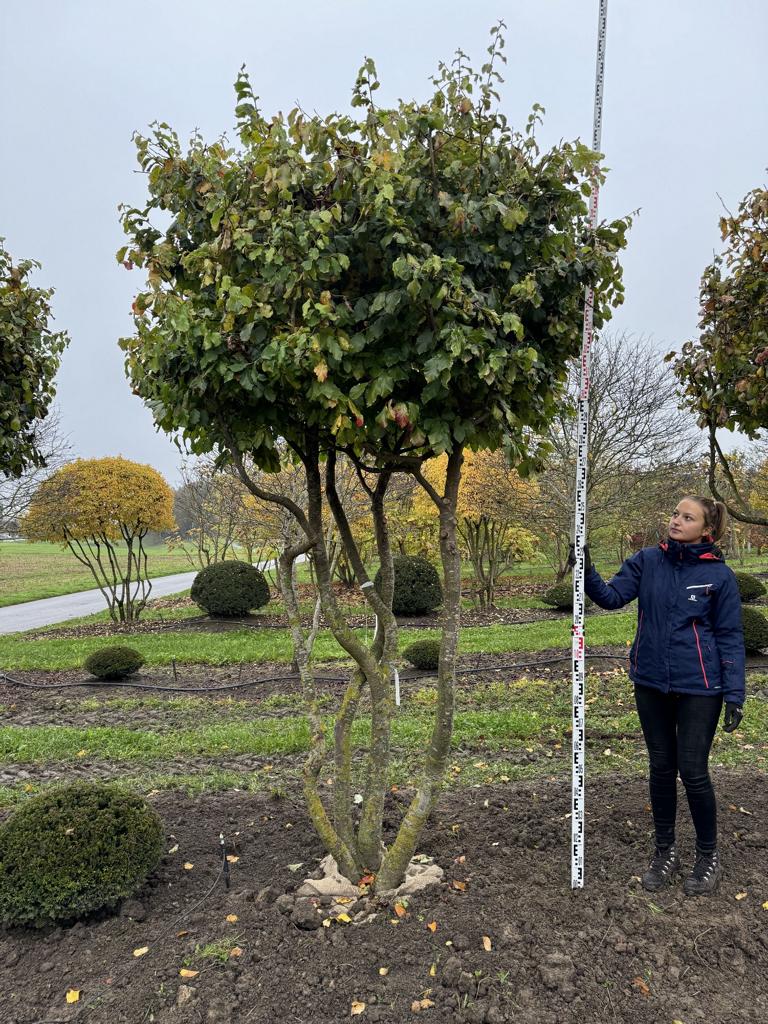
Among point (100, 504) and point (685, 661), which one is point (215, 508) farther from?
point (685, 661)

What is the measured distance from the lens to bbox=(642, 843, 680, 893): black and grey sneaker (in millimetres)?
3273

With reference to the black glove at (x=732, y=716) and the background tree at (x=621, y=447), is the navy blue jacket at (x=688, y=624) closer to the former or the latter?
the black glove at (x=732, y=716)

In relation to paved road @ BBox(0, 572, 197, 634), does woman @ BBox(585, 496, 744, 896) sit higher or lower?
higher

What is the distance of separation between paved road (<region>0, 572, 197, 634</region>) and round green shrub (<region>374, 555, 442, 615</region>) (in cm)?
886

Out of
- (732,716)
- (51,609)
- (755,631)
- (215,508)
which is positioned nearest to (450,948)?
(732,716)

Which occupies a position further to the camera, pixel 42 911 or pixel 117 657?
pixel 117 657

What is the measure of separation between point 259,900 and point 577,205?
3.47m

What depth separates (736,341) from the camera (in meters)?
4.78

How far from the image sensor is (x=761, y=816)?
4.07m

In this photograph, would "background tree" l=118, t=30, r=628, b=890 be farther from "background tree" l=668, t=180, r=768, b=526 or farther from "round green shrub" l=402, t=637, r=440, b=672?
"round green shrub" l=402, t=637, r=440, b=672

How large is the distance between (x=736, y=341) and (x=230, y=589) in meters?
11.7

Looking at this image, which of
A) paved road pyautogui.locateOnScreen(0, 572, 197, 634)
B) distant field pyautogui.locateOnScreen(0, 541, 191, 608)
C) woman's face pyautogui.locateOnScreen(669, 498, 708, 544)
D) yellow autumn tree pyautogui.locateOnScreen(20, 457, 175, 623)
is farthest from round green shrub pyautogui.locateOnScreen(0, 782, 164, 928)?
distant field pyautogui.locateOnScreen(0, 541, 191, 608)

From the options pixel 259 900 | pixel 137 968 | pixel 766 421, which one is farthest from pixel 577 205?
pixel 137 968

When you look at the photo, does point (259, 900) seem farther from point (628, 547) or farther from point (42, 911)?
point (628, 547)
